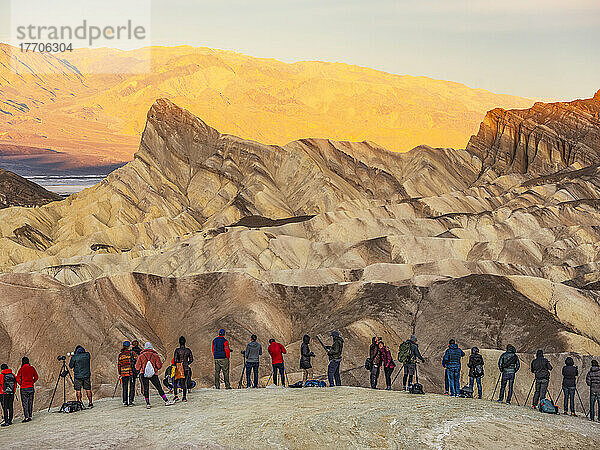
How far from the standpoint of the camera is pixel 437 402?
1894 cm

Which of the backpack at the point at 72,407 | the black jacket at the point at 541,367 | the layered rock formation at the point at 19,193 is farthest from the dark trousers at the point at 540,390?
the layered rock formation at the point at 19,193

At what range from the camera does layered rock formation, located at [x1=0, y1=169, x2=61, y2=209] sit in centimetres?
9781

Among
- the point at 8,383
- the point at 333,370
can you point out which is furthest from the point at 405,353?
the point at 8,383

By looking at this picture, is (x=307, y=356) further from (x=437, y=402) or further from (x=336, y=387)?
(x=437, y=402)

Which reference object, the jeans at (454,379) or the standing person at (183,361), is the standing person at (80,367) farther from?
the jeans at (454,379)

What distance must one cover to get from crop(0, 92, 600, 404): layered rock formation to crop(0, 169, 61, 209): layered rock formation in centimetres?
903

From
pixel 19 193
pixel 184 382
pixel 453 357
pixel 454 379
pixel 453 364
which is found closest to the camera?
pixel 184 382

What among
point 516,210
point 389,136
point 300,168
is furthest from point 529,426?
point 389,136

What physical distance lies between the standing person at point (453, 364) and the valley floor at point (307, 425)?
4.00 ft

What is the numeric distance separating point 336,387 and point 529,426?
6.20 meters

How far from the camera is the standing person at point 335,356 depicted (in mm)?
20422

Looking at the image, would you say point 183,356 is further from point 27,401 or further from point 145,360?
point 27,401

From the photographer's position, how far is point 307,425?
16.0 m

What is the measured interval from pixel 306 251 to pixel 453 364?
4924 centimetres
